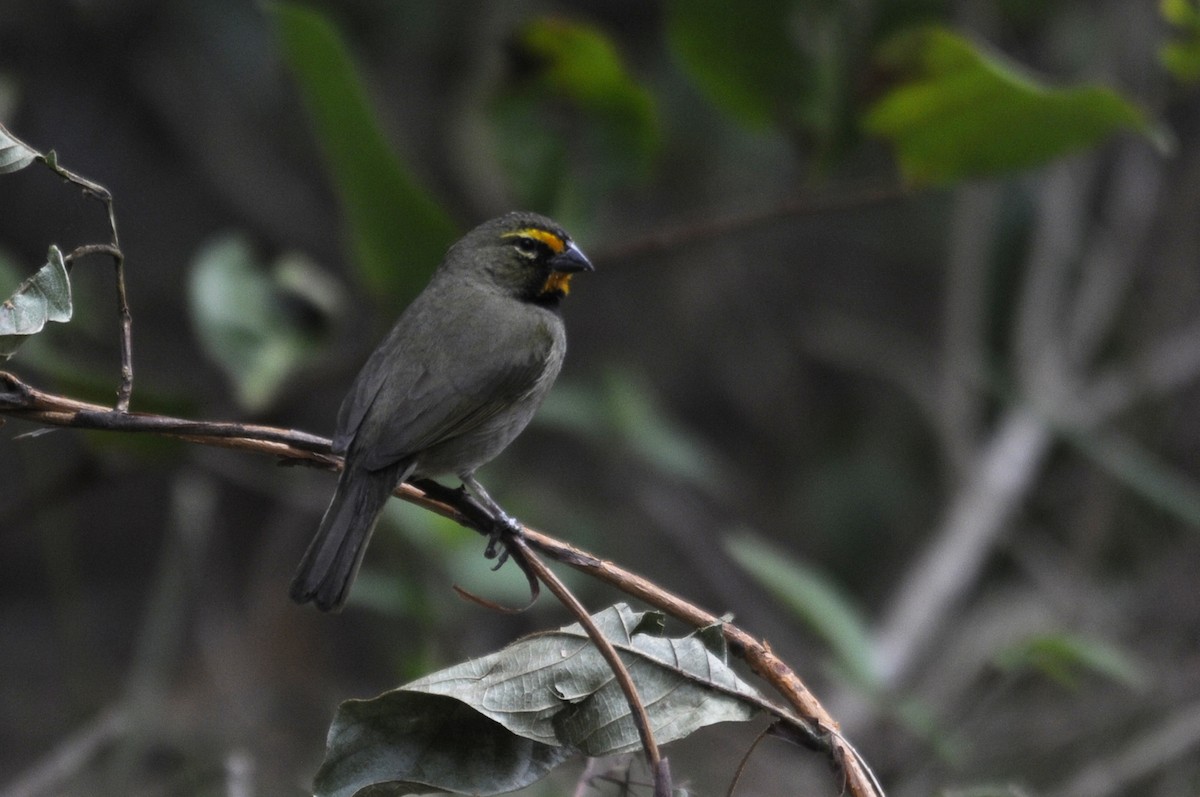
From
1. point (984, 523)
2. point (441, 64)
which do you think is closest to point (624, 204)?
point (441, 64)

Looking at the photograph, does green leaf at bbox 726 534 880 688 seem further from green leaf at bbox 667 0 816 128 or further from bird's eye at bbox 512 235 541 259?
green leaf at bbox 667 0 816 128

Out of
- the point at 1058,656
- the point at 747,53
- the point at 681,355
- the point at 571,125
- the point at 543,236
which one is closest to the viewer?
the point at 1058,656

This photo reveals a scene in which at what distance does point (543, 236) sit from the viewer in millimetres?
3809

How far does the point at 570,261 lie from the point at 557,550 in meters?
1.70

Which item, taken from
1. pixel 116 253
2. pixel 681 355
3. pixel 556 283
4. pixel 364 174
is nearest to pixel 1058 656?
pixel 556 283

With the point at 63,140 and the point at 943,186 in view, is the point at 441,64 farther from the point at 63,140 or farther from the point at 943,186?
the point at 943,186

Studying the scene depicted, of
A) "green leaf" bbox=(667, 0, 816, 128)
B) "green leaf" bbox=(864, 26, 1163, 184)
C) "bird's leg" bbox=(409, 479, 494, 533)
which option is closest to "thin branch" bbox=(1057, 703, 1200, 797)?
"green leaf" bbox=(864, 26, 1163, 184)

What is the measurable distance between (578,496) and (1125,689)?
300 cm

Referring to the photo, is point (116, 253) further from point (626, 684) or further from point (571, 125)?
point (571, 125)

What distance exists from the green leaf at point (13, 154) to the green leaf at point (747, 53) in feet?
8.69

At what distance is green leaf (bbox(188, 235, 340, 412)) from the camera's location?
3.93m

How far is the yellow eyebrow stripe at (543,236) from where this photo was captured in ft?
12.5

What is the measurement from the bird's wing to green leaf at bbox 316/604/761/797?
2.59 feet

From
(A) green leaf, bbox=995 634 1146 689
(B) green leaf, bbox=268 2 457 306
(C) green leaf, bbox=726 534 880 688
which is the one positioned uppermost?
(B) green leaf, bbox=268 2 457 306
